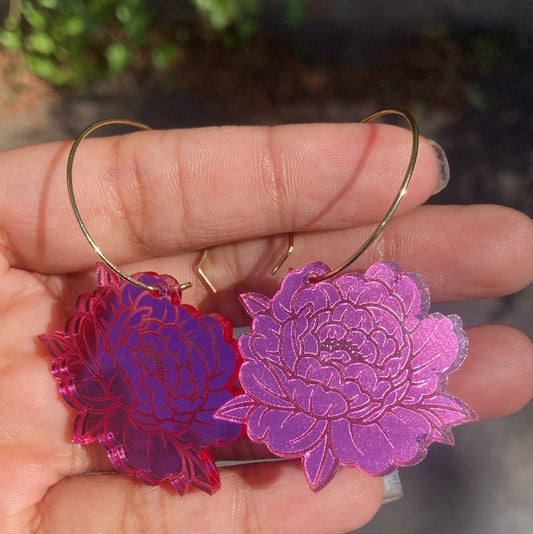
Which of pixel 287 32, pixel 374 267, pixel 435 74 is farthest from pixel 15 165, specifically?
pixel 435 74

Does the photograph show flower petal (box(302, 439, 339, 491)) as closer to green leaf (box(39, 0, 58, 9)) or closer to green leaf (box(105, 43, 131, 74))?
green leaf (box(105, 43, 131, 74))

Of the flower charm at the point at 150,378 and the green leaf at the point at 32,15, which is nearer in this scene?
the flower charm at the point at 150,378

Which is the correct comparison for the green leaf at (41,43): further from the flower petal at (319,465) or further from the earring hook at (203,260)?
the flower petal at (319,465)

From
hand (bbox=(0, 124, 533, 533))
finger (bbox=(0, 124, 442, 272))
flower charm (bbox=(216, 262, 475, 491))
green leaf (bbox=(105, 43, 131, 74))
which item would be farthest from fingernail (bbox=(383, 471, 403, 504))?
green leaf (bbox=(105, 43, 131, 74))

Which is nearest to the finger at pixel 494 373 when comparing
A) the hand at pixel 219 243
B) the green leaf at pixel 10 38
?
the hand at pixel 219 243

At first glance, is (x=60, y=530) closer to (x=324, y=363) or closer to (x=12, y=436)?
(x=12, y=436)

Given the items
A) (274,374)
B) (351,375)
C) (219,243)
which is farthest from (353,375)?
(219,243)
